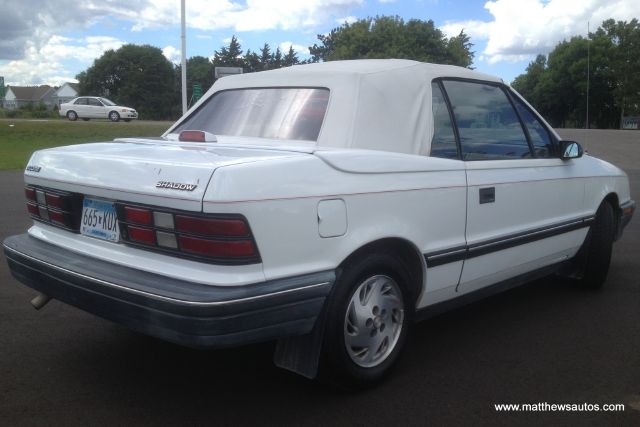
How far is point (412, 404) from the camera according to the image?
302cm

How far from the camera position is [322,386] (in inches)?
126

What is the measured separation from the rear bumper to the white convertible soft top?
0.94m

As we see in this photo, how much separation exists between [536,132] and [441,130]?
3.66 feet

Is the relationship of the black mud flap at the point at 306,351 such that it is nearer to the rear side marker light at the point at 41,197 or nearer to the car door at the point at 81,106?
the rear side marker light at the point at 41,197

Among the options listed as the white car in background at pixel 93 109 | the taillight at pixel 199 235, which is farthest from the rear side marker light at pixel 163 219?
the white car in background at pixel 93 109

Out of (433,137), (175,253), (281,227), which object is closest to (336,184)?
(281,227)

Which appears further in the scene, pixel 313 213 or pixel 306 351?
pixel 306 351

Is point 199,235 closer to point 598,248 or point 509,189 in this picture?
point 509,189

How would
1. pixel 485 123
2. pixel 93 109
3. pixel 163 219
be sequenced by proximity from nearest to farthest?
pixel 163 219
pixel 485 123
pixel 93 109

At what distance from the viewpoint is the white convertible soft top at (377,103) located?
335cm

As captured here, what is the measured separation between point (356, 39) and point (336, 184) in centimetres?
5906

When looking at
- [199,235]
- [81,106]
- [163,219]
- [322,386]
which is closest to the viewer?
[199,235]

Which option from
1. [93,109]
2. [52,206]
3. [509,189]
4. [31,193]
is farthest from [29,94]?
[509,189]

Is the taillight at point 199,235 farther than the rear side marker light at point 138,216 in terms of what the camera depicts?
No
